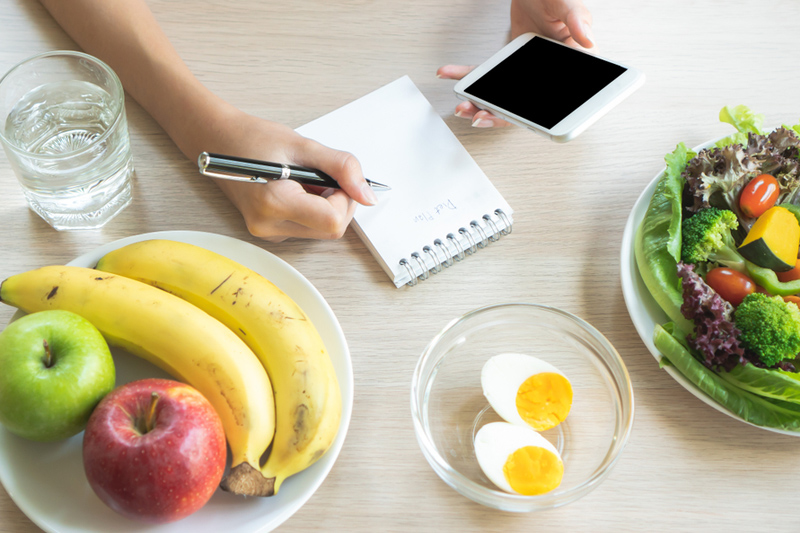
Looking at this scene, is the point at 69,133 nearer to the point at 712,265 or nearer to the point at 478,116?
the point at 478,116

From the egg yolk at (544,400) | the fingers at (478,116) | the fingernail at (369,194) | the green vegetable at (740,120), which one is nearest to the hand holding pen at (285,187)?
the fingernail at (369,194)

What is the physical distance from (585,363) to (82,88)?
2.72 ft

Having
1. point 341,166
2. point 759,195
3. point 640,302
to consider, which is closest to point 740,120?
point 759,195

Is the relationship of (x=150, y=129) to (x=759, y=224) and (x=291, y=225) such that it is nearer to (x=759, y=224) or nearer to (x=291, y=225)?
(x=291, y=225)

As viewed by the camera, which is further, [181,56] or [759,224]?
[181,56]

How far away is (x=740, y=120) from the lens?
0.98 meters

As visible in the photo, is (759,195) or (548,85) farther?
(548,85)

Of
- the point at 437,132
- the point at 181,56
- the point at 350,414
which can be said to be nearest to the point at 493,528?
the point at 350,414

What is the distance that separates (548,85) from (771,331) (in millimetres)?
492

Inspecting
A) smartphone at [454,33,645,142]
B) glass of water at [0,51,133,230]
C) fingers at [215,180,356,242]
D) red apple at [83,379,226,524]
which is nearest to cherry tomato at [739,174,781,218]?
smartphone at [454,33,645,142]

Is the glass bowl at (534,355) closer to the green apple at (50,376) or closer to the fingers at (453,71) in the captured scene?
the green apple at (50,376)

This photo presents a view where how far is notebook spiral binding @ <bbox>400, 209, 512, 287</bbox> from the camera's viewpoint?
0.89 metres

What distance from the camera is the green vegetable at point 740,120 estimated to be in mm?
949

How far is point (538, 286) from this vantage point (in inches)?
35.1
